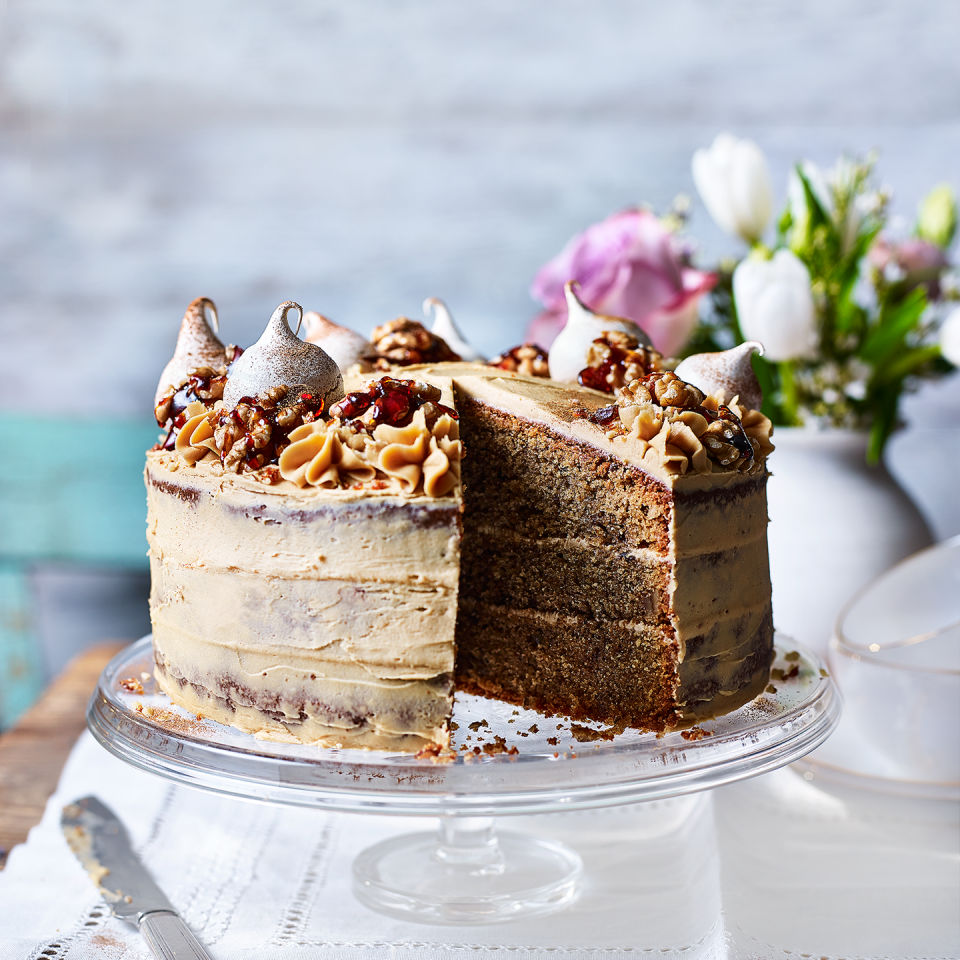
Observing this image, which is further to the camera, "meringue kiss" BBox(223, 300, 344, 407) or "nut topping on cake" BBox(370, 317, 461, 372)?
"nut topping on cake" BBox(370, 317, 461, 372)

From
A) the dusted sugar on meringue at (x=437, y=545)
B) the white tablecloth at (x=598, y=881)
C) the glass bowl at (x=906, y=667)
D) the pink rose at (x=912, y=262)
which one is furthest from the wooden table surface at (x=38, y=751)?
the pink rose at (x=912, y=262)

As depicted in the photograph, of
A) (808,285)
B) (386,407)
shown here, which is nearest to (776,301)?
(808,285)

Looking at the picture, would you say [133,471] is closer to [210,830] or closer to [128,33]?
[128,33]

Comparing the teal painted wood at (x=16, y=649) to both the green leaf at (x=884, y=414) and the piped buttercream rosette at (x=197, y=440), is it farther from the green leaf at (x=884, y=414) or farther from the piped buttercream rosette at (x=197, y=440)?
the green leaf at (x=884, y=414)

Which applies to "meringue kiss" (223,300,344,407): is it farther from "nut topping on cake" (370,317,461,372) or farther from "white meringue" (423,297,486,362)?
"white meringue" (423,297,486,362)

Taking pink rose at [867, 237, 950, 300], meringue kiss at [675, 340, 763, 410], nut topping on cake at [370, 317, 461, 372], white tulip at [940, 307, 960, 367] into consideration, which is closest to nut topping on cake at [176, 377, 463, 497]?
nut topping on cake at [370, 317, 461, 372]

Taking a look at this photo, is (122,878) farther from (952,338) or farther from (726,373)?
(952,338)

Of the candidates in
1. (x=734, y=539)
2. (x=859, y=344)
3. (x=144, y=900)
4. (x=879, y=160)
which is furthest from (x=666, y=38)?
(x=144, y=900)
